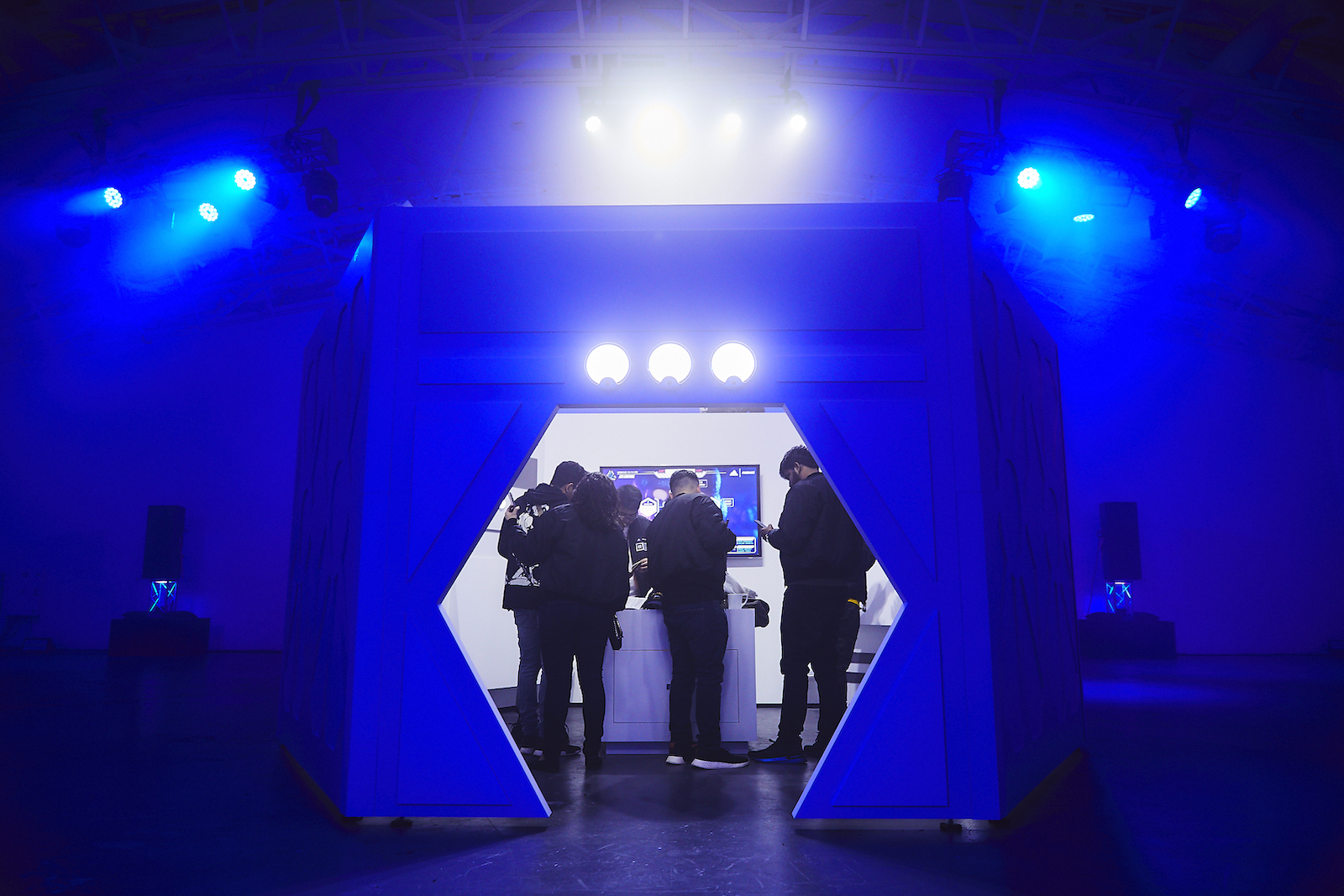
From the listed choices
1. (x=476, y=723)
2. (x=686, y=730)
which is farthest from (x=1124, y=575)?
(x=476, y=723)

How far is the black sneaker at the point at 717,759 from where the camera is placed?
384 centimetres

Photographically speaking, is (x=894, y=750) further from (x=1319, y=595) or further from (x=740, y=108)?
(x=1319, y=595)

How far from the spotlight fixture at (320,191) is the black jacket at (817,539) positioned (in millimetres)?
6486

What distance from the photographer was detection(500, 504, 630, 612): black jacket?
368 centimetres

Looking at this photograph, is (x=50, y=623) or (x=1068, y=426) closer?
(x=50, y=623)

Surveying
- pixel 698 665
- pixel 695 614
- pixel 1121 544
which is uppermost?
pixel 1121 544

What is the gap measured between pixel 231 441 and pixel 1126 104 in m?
11.7

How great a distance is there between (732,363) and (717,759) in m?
2.09

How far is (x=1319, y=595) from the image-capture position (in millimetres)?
10727

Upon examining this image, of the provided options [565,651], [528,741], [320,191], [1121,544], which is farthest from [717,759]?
[1121,544]

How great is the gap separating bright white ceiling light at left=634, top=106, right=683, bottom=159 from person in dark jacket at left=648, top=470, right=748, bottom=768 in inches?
210

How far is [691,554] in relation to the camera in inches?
156

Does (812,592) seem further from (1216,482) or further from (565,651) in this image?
(1216,482)

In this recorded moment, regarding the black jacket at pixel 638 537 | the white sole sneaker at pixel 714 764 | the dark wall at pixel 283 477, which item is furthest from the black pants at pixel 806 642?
the dark wall at pixel 283 477
